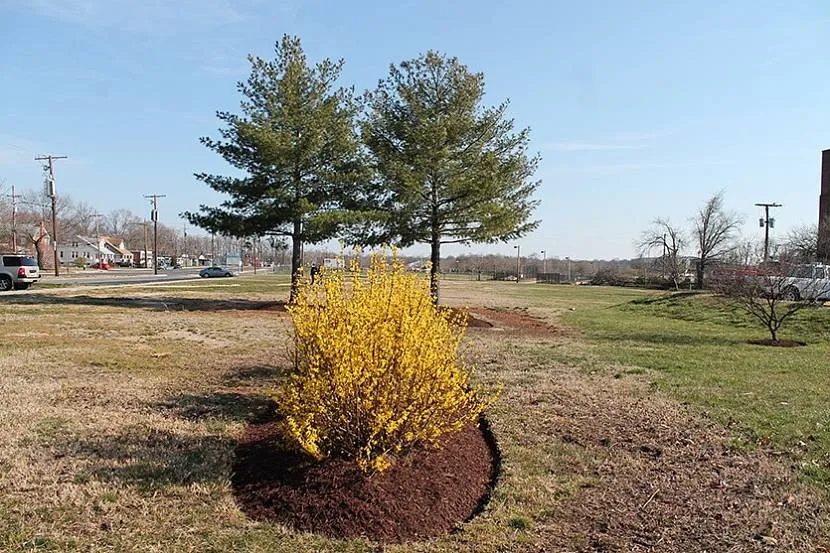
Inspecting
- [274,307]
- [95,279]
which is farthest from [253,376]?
[95,279]

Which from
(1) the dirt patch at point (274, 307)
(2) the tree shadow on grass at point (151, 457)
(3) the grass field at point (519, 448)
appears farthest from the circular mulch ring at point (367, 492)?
(1) the dirt patch at point (274, 307)

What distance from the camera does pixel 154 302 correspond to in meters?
22.7

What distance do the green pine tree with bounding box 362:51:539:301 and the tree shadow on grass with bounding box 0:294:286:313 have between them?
17.5 feet

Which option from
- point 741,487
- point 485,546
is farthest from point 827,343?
point 485,546

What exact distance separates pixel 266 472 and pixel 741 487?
343cm

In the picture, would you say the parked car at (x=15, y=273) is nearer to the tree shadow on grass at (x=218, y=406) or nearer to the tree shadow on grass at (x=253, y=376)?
the tree shadow on grass at (x=253, y=376)

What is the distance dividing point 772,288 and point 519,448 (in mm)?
11139

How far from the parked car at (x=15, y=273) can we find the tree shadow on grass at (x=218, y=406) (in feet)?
83.5

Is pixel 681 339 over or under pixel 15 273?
under

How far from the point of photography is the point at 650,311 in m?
24.1

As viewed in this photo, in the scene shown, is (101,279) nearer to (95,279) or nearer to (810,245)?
(95,279)

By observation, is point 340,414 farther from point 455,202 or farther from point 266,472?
point 455,202

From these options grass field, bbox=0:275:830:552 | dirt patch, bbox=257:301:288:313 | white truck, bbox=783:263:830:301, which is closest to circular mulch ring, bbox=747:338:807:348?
white truck, bbox=783:263:830:301

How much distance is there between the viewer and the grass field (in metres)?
3.70
